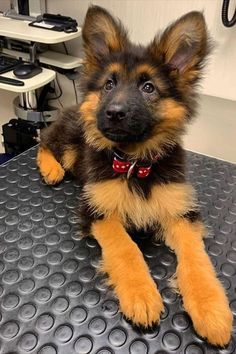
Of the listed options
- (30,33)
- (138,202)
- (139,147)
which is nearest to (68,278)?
(138,202)

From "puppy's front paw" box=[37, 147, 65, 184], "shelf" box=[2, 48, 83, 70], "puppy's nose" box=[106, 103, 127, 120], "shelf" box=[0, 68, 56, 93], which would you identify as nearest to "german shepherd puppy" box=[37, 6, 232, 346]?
"puppy's nose" box=[106, 103, 127, 120]

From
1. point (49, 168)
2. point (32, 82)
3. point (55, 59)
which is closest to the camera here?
point (49, 168)

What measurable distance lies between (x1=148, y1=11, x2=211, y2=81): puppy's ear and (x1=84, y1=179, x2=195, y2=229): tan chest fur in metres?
0.40

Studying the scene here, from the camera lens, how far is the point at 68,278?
3.77 ft

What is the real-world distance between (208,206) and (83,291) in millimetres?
687

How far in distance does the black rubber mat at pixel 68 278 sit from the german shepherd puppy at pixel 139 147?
67 millimetres

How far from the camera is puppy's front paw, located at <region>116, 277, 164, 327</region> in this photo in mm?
977

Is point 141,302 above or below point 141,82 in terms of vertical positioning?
below

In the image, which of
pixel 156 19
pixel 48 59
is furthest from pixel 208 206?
pixel 48 59

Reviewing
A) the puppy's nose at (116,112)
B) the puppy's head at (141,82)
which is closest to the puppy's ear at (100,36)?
the puppy's head at (141,82)

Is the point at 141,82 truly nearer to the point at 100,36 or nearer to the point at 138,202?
the point at 100,36

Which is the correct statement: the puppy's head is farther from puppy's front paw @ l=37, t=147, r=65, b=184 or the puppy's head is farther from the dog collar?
puppy's front paw @ l=37, t=147, r=65, b=184

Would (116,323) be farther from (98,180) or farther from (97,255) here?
(98,180)

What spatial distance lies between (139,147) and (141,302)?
51cm
